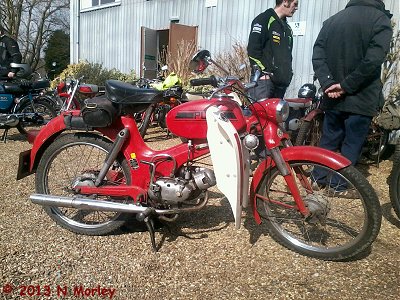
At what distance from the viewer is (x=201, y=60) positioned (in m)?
2.38

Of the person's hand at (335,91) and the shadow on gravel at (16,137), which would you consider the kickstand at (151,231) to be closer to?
the person's hand at (335,91)

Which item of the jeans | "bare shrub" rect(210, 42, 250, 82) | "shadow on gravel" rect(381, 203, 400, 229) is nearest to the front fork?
"shadow on gravel" rect(381, 203, 400, 229)

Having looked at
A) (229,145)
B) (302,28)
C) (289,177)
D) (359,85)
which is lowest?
(289,177)

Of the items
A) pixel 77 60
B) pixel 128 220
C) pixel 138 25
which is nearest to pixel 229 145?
pixel 128 220

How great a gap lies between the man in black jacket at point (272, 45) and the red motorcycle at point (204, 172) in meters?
1.94

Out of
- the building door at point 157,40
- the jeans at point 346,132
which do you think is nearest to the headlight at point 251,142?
Answer: the jeans at point 346,132

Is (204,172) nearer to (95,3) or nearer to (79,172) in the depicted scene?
(79,172)

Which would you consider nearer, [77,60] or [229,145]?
[229,145]

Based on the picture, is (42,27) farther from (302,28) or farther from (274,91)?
(274,91)

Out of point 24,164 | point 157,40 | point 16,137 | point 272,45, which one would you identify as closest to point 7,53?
point 16,137

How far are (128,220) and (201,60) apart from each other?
144 centimetres

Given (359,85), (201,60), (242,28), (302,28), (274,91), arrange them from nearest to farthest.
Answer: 1. (201,60)
2. (359,85)
3. (274,91)
4. (302,28)
5. (242,28)

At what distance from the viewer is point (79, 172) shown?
3.10 metres

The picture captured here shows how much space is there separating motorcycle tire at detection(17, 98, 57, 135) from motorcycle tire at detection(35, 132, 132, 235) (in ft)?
13.7
